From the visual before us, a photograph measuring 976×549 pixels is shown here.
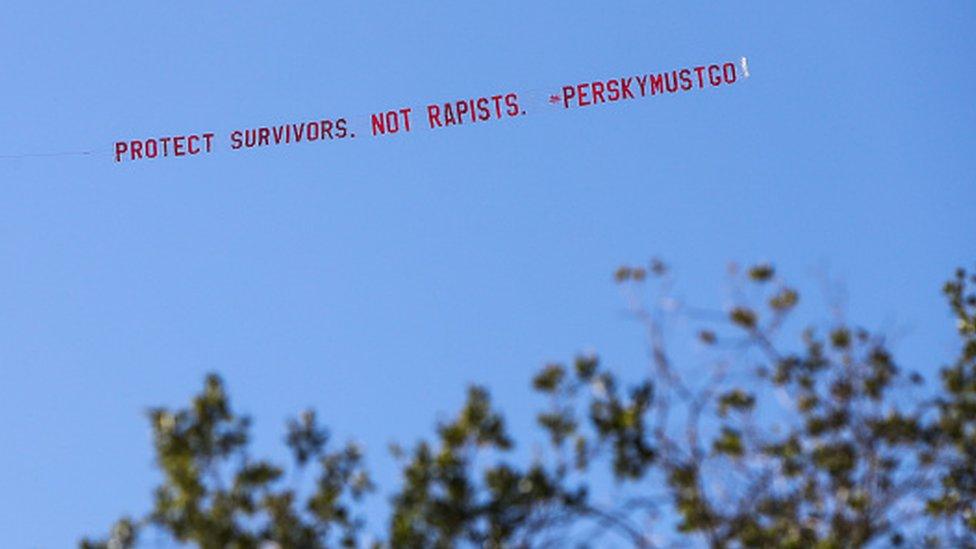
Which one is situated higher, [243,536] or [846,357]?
[846,357]

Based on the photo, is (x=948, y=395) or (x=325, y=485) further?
(x=948, y=395)

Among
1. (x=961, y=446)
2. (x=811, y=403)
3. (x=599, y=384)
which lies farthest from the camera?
(x=961, y=446)

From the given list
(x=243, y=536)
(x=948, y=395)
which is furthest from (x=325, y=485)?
(x=948, y=395)

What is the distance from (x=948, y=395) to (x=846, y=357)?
1654mm

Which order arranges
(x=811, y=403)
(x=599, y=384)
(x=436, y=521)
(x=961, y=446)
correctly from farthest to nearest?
(x=961, y=446), (x=811, y=403), (x=599, y=384), (x=436, y=521)

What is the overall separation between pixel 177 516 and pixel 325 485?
127 centimetres

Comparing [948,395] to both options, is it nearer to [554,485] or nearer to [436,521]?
[554,485]

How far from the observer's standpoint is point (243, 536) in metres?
11.0

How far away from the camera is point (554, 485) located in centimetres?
1130

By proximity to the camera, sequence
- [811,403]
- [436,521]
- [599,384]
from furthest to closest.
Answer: [811,403] < [599,384] < [436,521]

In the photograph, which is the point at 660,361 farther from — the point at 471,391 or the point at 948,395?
the point at 948,395

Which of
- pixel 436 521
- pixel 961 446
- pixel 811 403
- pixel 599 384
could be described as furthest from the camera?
pixel 961 446

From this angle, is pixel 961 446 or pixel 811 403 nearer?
pixel 811 403

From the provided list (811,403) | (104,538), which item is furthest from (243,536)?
(811,403)
